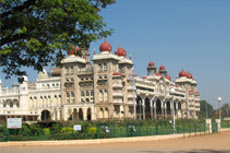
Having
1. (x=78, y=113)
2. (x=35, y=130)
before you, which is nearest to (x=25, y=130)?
(x=35, y=130)

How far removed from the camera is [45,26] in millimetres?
19203

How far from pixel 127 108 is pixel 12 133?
148 feet

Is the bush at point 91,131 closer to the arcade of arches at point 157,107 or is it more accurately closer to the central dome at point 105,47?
the central dome at point 105,47

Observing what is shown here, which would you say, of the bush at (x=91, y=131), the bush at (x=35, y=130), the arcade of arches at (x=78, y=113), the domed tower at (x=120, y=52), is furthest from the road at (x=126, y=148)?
the domed tower at (x=120, y=52)

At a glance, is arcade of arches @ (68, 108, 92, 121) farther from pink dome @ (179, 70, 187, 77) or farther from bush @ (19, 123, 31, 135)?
pink dome @ (179, 70, 187, 77)

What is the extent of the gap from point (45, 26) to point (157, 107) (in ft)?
233

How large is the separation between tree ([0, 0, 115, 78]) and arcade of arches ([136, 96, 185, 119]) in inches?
2010

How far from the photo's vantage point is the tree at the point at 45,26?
18.4 meters

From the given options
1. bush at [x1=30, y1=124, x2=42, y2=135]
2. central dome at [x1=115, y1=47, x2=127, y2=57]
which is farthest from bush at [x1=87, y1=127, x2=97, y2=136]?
central dome at [x1=115, y1=47, x2=127, y2=57]

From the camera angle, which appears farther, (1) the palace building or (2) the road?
(1) the palace building

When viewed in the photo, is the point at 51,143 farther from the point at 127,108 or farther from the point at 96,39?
the point at 127,108

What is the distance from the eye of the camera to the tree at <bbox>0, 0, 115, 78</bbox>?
18422 millimetres

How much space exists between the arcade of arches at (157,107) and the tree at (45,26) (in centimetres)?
5106

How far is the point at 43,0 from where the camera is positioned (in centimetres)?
1862
